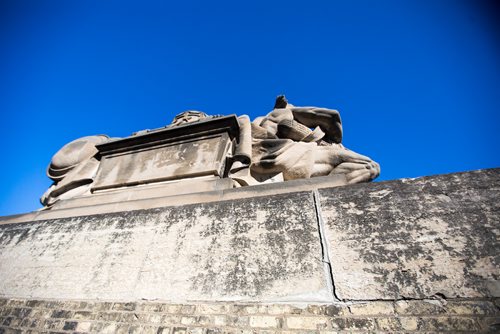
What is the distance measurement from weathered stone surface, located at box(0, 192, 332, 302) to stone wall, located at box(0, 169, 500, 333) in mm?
11

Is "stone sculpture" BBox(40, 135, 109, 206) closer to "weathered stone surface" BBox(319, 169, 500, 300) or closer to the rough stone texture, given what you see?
the rough stone texture

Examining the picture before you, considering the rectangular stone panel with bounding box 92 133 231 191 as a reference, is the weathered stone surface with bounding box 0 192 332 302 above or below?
below

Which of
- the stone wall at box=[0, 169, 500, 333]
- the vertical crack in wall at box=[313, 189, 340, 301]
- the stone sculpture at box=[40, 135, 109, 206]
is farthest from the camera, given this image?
the stone sculpture at box=[40, 135, 109, 206]

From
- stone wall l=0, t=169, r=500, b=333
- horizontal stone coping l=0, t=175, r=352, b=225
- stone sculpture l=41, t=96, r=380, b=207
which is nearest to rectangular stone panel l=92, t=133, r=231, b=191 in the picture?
stone sculpture l=41, t=96, r=380, b=207

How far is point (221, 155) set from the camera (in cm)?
404

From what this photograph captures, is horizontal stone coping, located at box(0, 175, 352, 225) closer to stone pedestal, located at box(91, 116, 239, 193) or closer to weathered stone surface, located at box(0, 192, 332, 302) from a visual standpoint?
weathered stone surface, located at box(0, 192, 332, 302)

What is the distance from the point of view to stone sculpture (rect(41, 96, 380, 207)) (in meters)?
3.59

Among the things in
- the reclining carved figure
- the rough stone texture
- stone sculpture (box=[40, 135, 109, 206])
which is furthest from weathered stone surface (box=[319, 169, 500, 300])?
stone sculpture (box=[40, 135, 109, 206])

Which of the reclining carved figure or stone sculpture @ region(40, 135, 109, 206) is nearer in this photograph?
the reclining carved figure

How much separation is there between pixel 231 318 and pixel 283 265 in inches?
22.1

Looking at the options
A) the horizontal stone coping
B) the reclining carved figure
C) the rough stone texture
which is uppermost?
the reclining carved figure

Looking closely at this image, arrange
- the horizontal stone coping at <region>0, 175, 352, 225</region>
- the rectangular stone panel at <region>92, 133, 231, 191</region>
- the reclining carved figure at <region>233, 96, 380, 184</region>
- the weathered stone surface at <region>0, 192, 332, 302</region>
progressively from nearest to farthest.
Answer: the weathered stone surface at <region>0, 192, 332, 302</region>, the horizontal stone coping at <region>0, 175, 352, 225</region>, the reclining carved figure at <region>233, 96, 380, 184</region>, the rectangular stone panel at <region>92, 133, 231, 191</region>

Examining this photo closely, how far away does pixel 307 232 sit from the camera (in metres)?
2.39

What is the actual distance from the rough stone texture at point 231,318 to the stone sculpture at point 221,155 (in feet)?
5.28
